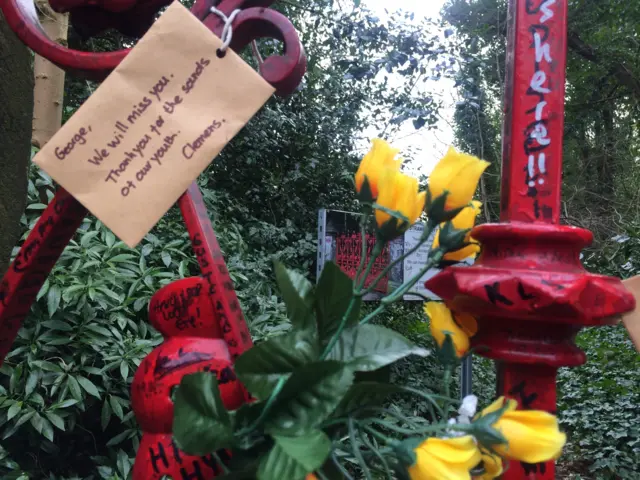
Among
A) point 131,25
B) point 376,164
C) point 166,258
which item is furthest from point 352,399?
point 166,258

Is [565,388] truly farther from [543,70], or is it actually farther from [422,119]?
[543,70]

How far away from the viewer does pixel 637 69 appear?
5.60 m

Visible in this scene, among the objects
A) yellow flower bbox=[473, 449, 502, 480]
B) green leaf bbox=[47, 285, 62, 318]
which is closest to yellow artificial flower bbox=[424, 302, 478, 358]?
yellow flower bbox=[473, 449, 502, 480]

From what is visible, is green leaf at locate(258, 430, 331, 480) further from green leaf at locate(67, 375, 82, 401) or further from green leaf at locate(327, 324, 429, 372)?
green leaf at locate(67, 375, 82, 401)

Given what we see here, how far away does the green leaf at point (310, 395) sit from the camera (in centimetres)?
39

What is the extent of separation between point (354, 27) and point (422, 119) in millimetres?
722

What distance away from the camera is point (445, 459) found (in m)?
0.38

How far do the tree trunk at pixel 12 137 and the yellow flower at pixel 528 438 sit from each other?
0.83m

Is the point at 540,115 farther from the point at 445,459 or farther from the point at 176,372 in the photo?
the point at 176,372

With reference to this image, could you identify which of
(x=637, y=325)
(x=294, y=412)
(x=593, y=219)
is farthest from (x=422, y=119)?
(x=593, y=219)

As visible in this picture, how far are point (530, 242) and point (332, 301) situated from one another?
0.77 feet

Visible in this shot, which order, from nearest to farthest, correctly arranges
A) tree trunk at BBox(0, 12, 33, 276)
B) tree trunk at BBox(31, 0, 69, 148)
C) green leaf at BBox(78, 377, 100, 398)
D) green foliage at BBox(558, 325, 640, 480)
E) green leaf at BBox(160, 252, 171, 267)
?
tree trunk at BBox(0, 12, 33, 276) < green leaf at BBox(78, 377, 100, 398) < tree trunk at BBox(31, 0, 69, 148) < green leaf at BBox(160, 252, 171, 267) < green foliage at BBox(558, 325, 640, 480)

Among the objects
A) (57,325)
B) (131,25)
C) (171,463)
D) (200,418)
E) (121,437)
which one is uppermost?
(131,25)

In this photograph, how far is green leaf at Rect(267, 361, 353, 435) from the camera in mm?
388
